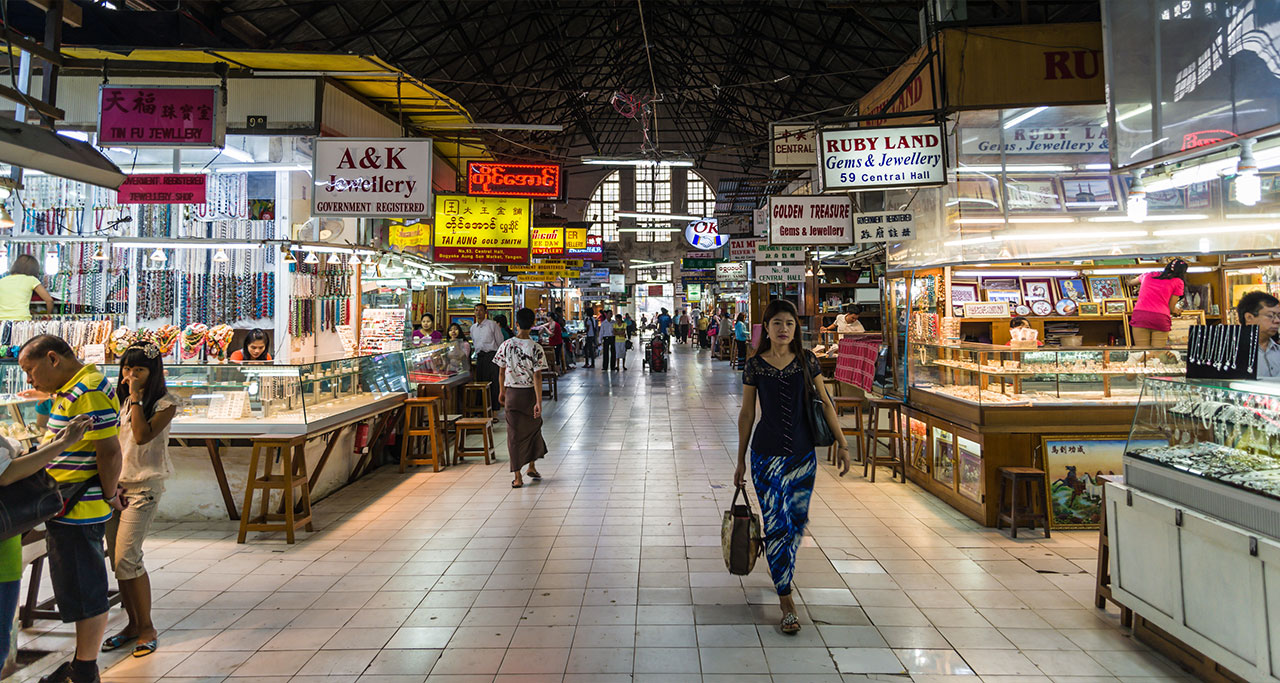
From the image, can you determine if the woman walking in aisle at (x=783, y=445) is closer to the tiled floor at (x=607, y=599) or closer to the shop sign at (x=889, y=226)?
the tiled floor at (x=607, y=599)

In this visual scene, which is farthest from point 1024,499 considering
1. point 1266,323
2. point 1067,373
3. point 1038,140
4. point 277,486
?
point 277,486

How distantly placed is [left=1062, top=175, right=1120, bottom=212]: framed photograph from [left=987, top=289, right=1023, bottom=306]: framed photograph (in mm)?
1415

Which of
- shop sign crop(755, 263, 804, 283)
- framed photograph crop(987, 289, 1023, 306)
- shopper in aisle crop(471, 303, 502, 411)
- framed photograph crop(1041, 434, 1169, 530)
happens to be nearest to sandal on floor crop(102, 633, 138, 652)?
framed photograph crop(1041, 434, 1169, 530)

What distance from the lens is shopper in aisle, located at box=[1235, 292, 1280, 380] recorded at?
3508 millimetres

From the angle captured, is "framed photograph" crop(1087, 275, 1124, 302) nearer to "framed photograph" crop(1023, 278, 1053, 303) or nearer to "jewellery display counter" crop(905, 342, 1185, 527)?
"framed photograph" crop(1023, 278, 1053, 303)

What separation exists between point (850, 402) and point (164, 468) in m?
5.52

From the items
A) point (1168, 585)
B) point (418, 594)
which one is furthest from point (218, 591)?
point (1168, 585)

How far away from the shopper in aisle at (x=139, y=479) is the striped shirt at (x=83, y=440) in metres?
0.47

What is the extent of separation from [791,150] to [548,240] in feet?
21.2

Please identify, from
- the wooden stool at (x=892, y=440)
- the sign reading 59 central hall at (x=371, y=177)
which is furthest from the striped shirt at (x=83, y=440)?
the wooden stool at (x=892, y=440)

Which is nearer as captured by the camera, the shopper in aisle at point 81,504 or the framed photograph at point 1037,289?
the shopper in aisle at point 81,504

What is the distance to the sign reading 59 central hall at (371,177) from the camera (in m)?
6.02

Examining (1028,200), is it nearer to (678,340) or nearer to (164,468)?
(164,468)

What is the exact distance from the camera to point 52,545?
270 cm
